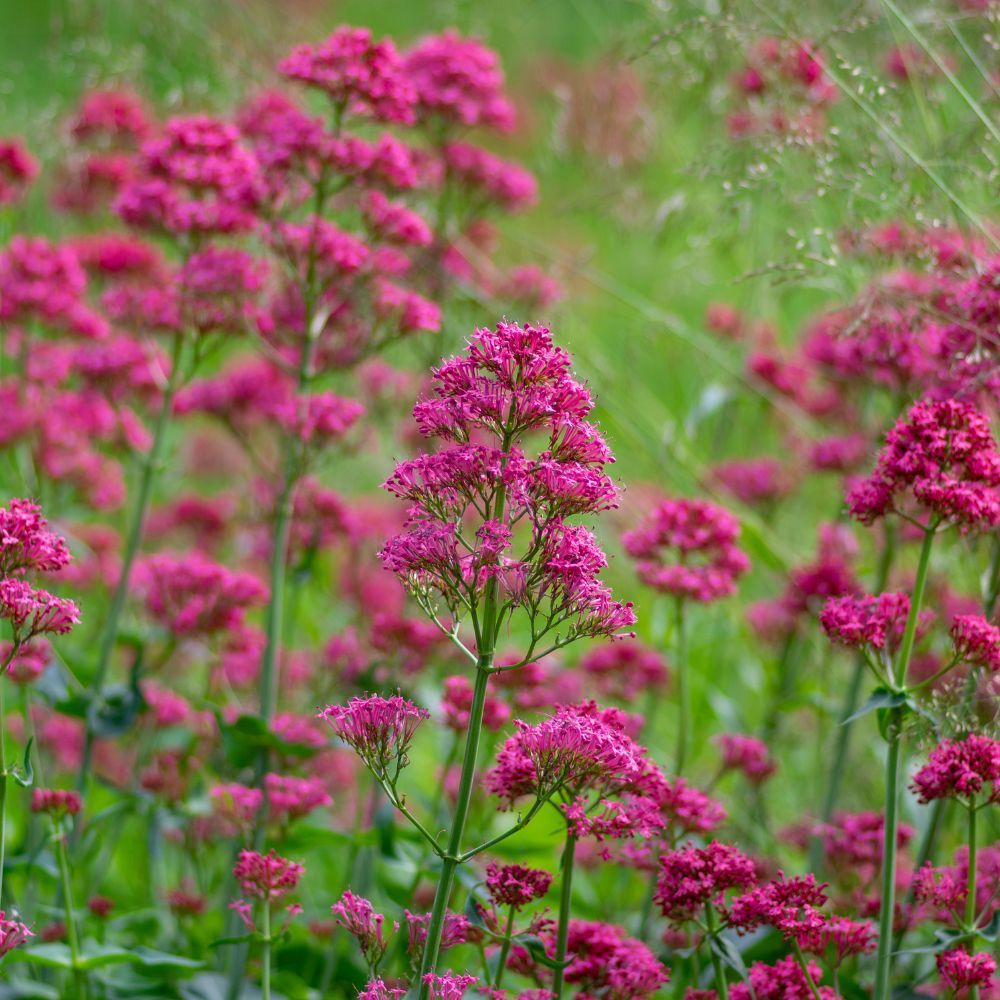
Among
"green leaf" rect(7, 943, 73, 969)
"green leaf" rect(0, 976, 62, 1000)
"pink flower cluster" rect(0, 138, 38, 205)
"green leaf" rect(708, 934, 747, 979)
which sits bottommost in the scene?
"green leaf" rect(0, 976, 62, 1000)

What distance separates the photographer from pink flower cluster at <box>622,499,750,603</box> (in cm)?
282

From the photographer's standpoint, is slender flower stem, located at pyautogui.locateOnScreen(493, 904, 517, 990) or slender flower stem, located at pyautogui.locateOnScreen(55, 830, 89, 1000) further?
slender flower stem, located at pyautogui.locateOnScreen(55, 830, 89, 1000)

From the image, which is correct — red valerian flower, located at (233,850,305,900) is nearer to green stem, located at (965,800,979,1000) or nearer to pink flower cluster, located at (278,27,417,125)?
green stem, located at (965,800,979,1000)

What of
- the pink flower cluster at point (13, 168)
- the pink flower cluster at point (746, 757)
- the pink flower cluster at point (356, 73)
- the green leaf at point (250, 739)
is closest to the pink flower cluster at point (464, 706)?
the green leaf at point (250, 739)

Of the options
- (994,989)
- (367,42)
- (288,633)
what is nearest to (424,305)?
(367,42)

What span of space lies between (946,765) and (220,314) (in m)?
1.91

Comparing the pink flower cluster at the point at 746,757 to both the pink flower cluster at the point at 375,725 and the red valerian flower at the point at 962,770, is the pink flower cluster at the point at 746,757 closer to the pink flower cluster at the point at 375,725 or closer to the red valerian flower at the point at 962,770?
the red valerian flower at the point at 962,770

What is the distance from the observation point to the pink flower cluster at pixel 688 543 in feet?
9.24

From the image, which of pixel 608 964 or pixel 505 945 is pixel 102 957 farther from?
pixel 608 964

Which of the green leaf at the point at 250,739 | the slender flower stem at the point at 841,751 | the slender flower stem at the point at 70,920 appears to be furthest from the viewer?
the slender flower stem at the point at 841,751

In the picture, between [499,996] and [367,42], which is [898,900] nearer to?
[499,996]

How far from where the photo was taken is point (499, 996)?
72.2 inches

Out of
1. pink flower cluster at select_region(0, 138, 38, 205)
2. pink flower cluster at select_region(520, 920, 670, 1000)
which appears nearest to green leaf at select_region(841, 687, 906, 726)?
pink flower cluster at select_region(520, 920, 670, 1000)

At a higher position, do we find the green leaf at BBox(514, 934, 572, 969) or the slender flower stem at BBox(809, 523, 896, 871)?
the slender flower stem at BBox(809, 523, 896, 871)
